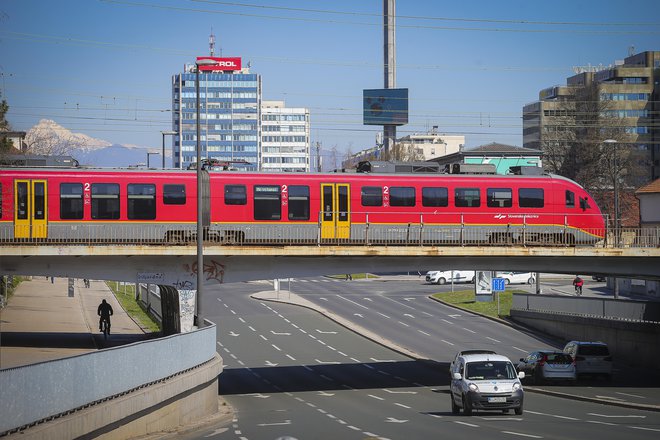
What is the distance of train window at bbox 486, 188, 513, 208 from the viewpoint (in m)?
45.2

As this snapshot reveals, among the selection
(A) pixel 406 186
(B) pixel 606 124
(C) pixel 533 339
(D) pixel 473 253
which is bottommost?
(C) pixel 533 339

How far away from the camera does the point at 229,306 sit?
81875 mm

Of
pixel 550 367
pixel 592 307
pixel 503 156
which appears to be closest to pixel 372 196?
pixel 550 367

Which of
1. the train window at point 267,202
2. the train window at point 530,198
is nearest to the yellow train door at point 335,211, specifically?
the train window at point 267,202

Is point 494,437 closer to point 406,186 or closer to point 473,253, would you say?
point 473,253

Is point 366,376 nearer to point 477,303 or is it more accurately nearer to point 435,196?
point 435,196

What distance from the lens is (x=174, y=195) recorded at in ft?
137

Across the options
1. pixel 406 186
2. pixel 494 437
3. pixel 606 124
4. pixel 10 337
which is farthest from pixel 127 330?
pixel 606 124

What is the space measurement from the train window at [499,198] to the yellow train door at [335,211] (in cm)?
649

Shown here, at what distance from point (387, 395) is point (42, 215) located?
1529cm

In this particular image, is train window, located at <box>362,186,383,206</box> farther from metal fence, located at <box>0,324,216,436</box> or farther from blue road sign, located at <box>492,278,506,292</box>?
blue road sign, located at <box>492,278,506,292</box>

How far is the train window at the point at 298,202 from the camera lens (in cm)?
4259

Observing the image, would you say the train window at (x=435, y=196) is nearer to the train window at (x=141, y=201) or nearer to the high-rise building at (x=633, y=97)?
the train window at (x=141, y=201)

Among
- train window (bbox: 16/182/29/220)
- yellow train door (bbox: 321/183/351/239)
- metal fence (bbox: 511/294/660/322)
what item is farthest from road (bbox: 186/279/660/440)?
train window (bbox: 16/182/29/220)
